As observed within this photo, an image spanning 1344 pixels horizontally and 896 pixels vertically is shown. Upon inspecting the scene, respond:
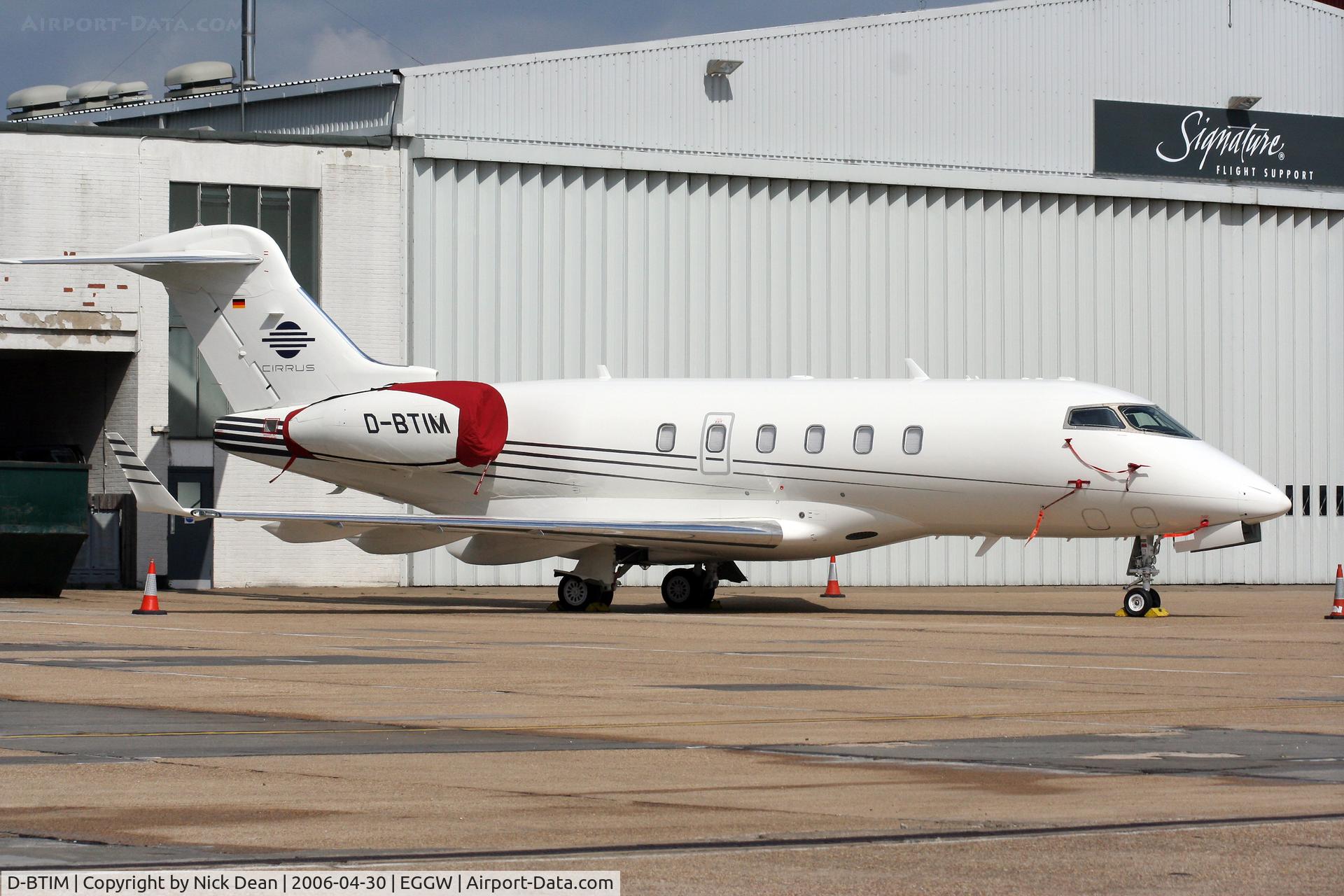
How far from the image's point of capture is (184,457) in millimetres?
33562

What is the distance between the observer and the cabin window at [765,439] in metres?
25.8

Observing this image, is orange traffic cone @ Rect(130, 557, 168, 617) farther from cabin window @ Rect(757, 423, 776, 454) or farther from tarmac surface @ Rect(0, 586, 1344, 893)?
cabin window @ Rect(757, 423, 776, 454)

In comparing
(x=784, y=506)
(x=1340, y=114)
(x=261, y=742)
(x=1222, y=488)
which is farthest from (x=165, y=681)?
(x=1340, y=114)

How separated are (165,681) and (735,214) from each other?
78.9ft

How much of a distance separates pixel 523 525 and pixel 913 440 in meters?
5.48

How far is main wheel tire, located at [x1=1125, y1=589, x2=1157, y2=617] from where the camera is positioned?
2459 cm

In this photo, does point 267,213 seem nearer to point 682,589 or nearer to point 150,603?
point 150,603

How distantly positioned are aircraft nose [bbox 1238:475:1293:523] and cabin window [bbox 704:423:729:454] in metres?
7.14

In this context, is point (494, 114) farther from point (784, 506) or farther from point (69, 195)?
point (784, 506)

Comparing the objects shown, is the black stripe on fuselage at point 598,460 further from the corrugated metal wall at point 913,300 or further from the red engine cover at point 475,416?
the corrugated metal wall at point 913,300

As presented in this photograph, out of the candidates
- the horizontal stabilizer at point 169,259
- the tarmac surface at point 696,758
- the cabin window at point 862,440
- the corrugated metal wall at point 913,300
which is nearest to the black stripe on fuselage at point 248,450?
the horizontal stabilizer at point 169,259

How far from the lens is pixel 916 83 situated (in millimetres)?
37750

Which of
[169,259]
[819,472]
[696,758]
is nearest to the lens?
[696,758]
